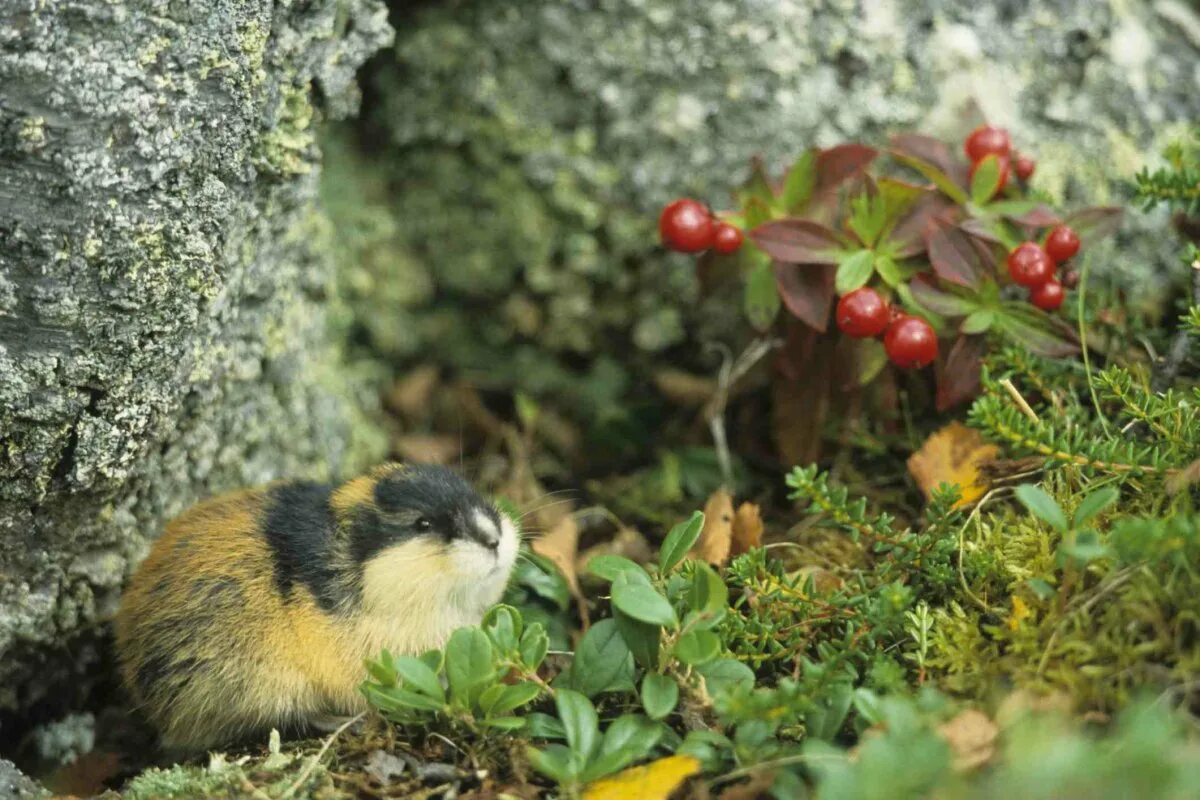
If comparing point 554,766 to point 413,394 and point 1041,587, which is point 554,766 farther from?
point 413,394

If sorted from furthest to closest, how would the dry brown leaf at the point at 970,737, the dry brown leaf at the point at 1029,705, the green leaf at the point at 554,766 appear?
the green leaf at the point at 554,766
the dry brown leaf at the point at 1029,705
the dry brown leaf at the point at 970,737

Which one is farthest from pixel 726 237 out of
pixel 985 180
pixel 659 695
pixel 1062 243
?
pixel 659 695

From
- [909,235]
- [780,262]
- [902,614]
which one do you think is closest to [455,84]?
[780,262]

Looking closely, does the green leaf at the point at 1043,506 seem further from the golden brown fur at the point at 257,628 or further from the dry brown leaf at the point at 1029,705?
the golden brown fur at the point at 257,628

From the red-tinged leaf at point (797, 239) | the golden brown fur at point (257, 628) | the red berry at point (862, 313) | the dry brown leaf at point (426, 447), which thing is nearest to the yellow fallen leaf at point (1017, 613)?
the red berry at point (862, 313)

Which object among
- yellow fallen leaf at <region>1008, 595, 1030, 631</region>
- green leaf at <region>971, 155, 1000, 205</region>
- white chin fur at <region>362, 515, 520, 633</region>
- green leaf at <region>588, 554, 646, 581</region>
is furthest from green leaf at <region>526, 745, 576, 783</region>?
green leaf at <region>971, 155, 1000, 205</region>

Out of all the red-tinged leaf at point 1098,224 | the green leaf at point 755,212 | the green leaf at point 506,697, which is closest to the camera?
the green leaf at point 506,697

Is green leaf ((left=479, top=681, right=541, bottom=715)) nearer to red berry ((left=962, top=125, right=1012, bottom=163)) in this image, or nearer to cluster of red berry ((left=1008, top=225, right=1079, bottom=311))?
cluster of red berry ((left=1008, top=225, right=1079, bottom=311))
